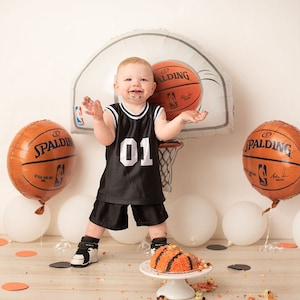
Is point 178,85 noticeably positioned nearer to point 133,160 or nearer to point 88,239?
point 133,160

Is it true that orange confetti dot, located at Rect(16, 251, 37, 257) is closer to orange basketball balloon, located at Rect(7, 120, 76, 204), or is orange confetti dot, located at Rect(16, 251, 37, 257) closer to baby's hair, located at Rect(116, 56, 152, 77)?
orange basketball balloon, located at Rect(7, 120, 76, 204)

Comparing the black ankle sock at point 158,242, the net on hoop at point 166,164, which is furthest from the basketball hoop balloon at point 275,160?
the black ankle sock at point 158,242

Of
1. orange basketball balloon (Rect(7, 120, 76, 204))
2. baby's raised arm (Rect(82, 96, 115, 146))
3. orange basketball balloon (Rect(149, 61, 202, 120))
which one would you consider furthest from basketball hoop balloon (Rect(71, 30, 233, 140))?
orange basketball balloon (Rect(7, 120, 76, 204))

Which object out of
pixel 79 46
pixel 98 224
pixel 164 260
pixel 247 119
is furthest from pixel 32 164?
pixel 247 119

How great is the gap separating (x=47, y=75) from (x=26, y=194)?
0.69 metres

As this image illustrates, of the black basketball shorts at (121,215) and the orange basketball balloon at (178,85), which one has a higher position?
the orange basketball balloon at (178,85)

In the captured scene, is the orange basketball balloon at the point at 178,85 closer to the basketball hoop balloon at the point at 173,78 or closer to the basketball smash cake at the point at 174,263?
the basketball hoop balloon at the point at 173,78

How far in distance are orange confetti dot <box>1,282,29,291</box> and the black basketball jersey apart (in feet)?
1.86

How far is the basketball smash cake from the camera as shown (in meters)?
2.09

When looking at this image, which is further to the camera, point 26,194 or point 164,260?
point 26,194

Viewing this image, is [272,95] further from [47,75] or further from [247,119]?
[47,75]

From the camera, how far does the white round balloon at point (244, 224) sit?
9.32 feet

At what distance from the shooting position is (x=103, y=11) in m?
3.11

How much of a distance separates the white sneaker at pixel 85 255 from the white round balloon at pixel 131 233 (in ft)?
0.76
